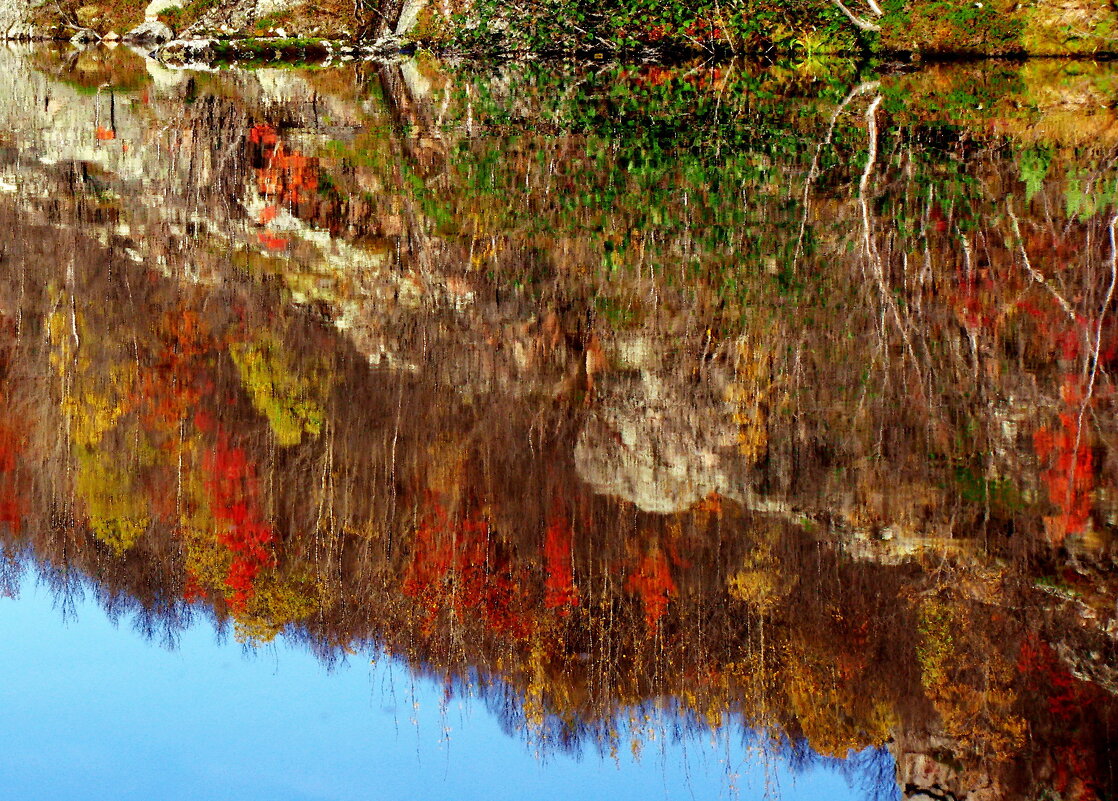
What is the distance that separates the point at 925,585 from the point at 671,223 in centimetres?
464

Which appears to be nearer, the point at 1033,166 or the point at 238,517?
the point at 238,517

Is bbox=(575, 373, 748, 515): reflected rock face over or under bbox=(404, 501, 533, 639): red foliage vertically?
over

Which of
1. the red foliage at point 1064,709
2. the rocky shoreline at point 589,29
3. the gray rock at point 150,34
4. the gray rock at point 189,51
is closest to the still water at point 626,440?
the red foliage at point 1064,709

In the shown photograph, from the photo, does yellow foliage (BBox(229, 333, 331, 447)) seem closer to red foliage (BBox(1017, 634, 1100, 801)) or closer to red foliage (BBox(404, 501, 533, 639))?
red foliage (BBox(404, 501, 533, 639))

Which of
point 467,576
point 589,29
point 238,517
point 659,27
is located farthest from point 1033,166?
point 589,29

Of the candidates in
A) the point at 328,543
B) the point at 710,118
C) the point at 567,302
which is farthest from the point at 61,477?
the point at 710,118

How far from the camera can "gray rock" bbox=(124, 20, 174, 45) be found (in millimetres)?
31250

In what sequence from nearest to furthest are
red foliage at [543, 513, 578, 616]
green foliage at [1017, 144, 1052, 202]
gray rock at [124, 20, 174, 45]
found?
red foliage at [543, 513, 578, 616] < green foliage at [1017, 144, 1052, 202] < gray rock at [124, 20, 174, 45]

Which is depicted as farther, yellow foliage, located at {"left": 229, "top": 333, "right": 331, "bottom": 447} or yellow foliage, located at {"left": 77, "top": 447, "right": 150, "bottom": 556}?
yellow foliage, located at {"left": 229, "top": 333, "right": 331, "bottom": 447}

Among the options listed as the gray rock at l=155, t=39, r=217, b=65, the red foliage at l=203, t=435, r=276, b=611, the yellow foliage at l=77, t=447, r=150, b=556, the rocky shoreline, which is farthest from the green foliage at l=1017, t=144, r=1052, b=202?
the gray rock at l=155, t=39, r=217, b=65

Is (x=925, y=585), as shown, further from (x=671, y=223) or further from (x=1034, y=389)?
(x=671, y=223)

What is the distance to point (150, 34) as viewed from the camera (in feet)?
106

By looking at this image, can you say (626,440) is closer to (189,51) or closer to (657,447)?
(657,447)

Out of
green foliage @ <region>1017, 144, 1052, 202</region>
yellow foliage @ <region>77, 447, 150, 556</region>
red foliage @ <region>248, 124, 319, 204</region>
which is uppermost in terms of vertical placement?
green foliage @ <region>1017, 144, 1052, 202</region>
